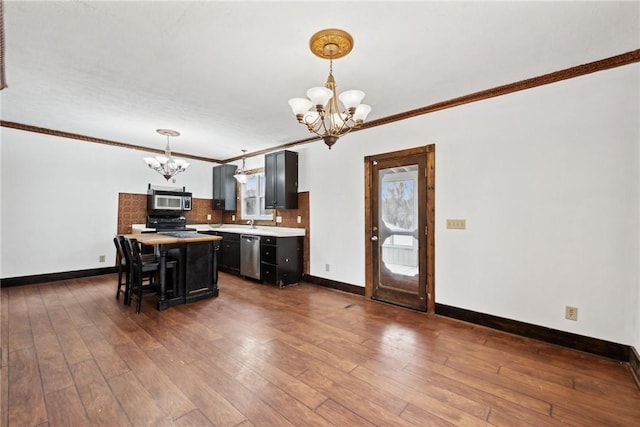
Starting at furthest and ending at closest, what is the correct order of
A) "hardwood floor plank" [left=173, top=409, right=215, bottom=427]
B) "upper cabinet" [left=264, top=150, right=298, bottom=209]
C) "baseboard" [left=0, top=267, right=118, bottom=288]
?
"upper cabinet" [left=264, top=150, right=298, bottom=209] → "baseboard" [left=0, top=267, right=118, bottom=288] → "hardwood floor plank" [left=173, top=409, right=215, bottom=427]

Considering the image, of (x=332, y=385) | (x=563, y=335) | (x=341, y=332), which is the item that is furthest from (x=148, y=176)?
(x=563, y=335)

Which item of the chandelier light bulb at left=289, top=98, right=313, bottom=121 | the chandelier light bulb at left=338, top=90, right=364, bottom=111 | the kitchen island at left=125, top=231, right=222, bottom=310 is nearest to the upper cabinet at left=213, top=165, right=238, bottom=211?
the kitchen island at left=125, top=231, right=222, bottom=310

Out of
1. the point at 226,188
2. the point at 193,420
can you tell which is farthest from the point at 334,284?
the point at 226,188

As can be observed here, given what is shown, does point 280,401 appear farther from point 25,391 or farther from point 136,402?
point 25,391

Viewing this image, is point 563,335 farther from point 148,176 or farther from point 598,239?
point 148,176

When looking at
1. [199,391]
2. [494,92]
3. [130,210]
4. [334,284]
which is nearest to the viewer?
[199,391]

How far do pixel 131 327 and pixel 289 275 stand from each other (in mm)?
2357

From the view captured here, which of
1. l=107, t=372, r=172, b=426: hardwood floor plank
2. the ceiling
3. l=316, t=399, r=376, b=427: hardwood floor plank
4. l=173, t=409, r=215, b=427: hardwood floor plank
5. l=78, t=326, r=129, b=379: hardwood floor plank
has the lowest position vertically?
l=316, t=399, r=376, b=427: hardwood floor plank

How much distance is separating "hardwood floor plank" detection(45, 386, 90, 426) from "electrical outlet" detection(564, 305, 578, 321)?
3.79m

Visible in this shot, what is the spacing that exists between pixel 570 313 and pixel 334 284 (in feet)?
9.42

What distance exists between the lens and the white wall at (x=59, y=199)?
4387mm

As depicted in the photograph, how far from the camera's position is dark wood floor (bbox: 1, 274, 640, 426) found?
1.70 metres

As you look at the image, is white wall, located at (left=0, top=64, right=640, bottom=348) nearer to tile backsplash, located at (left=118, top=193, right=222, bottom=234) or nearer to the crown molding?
the crown molding

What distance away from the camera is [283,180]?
16.6 ft
